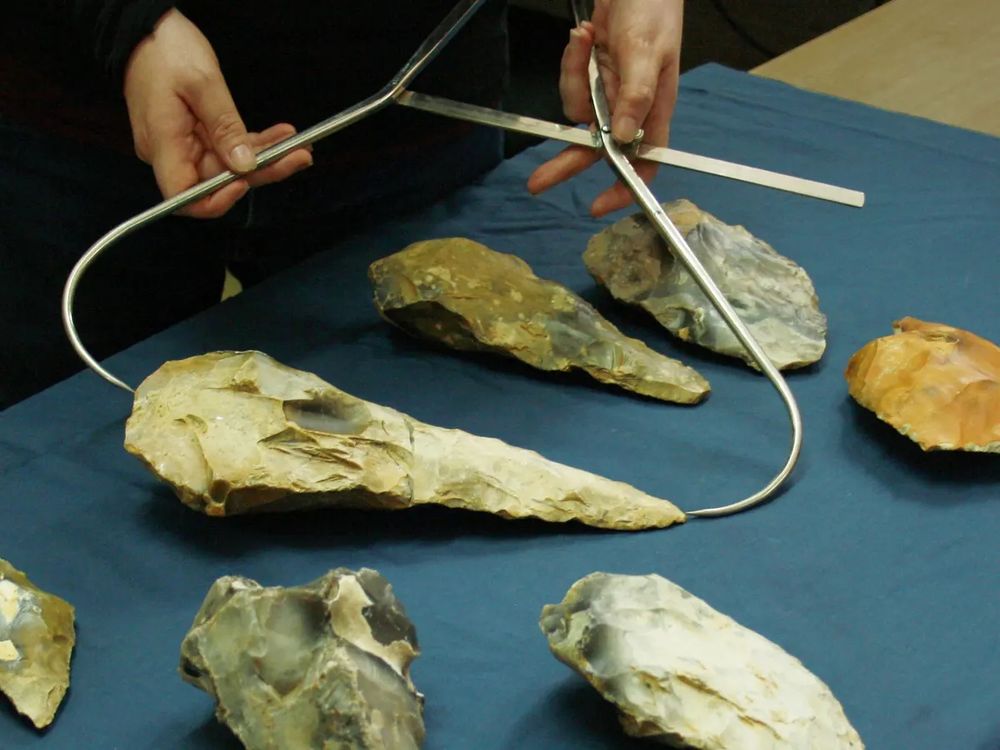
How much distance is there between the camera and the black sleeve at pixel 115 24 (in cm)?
78

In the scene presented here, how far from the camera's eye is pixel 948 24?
1655mm

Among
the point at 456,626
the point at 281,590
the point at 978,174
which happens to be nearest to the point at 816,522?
the point at 456,626

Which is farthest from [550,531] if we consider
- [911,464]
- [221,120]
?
[221,120]

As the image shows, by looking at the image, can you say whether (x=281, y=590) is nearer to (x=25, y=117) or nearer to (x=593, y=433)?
(x=593, y=433)

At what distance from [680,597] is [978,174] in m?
0.77

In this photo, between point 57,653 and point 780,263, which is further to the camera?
point 780,263

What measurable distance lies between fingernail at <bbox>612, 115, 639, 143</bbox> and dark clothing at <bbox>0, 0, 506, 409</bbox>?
25cm

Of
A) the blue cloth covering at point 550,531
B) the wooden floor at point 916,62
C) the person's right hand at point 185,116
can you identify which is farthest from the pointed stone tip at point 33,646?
the wooden floor at point 916,62

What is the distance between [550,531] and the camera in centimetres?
72

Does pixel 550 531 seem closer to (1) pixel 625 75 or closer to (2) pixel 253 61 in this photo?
(1) pixel 625 75

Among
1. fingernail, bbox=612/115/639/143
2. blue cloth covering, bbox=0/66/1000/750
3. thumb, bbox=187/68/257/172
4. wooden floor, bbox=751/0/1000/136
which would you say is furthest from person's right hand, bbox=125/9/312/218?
wooden floor, bbox=751/0/1000/136

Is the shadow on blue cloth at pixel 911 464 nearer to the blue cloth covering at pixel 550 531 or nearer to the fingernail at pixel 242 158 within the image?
the blue cloth covering at pixel 550 531

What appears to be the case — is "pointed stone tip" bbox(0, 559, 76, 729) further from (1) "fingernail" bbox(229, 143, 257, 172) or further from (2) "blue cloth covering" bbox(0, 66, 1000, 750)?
(1) "fingernail" bbox(229, 143, 257, 172)

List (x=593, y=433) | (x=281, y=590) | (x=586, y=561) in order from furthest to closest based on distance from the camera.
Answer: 1. (x=593, y=433)
2. (x=586, y=561)
3. (x=281, y=590)
